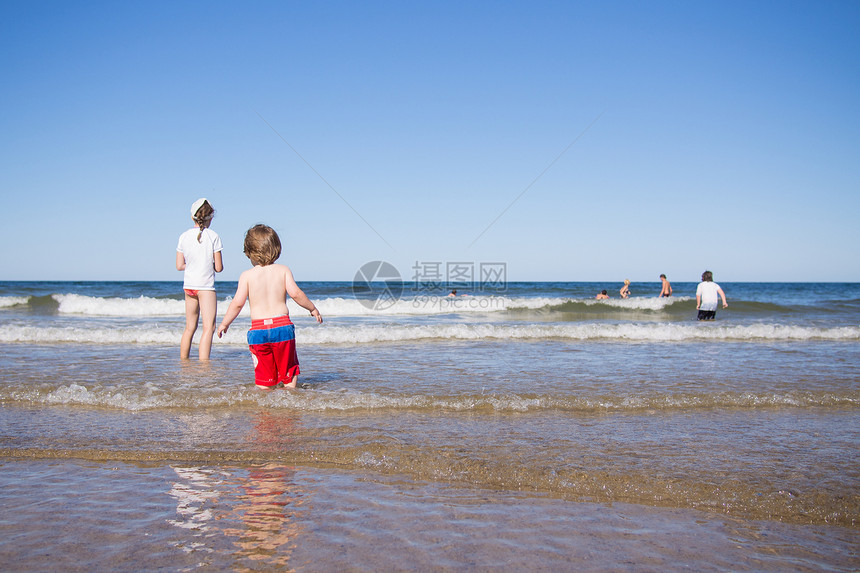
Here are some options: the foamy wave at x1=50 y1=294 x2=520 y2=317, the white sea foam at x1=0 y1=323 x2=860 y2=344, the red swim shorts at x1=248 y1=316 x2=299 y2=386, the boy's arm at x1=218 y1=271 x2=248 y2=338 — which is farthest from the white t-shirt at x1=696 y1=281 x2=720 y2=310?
Result: the boy's arm at x1=218 y1=271 x2=248 y2=338

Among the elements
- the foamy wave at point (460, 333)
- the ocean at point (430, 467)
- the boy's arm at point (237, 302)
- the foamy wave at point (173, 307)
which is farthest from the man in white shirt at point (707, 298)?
the boy's arm at point (237, 302)

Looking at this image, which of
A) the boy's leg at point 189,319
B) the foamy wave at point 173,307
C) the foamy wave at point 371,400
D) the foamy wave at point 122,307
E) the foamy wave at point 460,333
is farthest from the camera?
the foamy wave at point 173,307

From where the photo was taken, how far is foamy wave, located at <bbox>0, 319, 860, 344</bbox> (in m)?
9.25

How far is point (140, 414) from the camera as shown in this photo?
4.25 metres

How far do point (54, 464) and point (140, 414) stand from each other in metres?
1.21

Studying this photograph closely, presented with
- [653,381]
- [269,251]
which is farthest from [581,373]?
[269,251]

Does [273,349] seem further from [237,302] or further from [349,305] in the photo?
[349,305]

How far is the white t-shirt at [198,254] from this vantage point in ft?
20.2

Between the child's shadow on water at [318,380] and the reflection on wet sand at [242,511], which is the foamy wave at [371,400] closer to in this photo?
the child's shadow on water at [318,380]

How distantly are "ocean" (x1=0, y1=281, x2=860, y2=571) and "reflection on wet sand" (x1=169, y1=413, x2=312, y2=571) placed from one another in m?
0.01

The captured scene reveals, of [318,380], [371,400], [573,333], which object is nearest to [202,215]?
[318,380]

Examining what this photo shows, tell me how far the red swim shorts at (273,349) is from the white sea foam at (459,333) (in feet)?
14.7

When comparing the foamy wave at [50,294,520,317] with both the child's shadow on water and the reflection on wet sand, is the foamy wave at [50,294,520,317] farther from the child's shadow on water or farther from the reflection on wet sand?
the reflection on wet sand

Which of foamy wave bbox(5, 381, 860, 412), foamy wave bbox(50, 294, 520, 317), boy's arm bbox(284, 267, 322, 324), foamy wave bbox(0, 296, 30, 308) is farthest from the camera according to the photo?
foamy wave bbox(0, 296, 30, 308)
